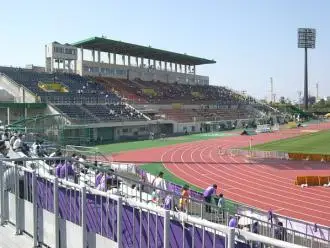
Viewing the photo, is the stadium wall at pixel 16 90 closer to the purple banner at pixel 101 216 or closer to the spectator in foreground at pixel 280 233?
the spectator in foreground at pixel 280 233

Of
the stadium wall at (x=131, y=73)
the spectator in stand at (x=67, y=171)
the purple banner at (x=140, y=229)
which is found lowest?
the purple banner at (x=140, y=229)

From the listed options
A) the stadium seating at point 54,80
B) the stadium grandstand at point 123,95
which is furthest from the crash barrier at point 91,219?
the stadium seating at point 54,80

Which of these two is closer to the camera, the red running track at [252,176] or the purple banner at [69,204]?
the purple banner at [69,204]

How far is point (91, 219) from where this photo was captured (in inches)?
307

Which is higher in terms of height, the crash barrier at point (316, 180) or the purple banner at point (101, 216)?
the purple banner at point (101, 216)

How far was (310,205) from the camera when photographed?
65.7 feet

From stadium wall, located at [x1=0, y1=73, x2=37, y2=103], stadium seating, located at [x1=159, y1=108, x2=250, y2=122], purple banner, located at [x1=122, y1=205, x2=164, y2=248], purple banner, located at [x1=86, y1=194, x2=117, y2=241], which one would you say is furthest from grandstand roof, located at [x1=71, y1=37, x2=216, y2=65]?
purple banner, located at [x1=122, y1=205, x2=164, y2=248]

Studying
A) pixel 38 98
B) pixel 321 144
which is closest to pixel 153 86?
pixel 38 98

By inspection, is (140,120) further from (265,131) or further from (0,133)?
(0,133)

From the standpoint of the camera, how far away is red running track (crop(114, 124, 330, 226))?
20.0 m

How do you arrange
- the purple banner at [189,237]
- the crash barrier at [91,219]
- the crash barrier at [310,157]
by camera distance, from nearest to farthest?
the purple banner at [189,237] → the crash barrier at [91,219] → the crash barrier at [310,157]

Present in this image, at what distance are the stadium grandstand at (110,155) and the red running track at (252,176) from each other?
14.2 ft

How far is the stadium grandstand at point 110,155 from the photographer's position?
6934mm

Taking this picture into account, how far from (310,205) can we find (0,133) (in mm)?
13990
